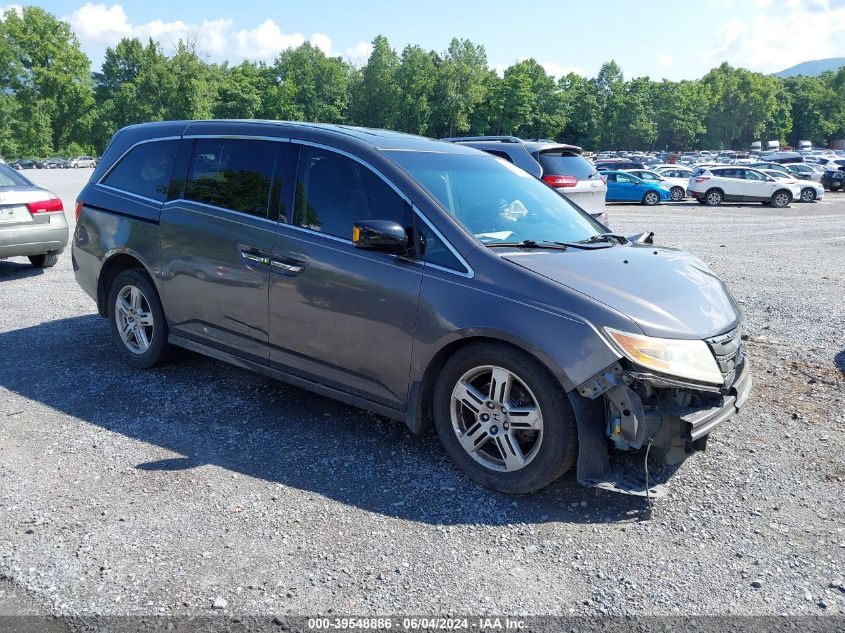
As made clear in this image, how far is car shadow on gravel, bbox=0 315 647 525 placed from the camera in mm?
3707

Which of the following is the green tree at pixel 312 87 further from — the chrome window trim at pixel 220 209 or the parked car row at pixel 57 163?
the chrome window trim at pixel 220 209

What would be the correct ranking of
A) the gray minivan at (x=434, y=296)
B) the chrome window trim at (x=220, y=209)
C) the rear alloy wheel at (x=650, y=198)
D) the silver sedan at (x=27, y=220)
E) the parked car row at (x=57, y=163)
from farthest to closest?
the parked car row at (x=57, y=163)
the rear alloy wheel at (x=650, y=198)
the silver sedan at (x=27, y=220)
the chrome window trim at (x=220, y=209)
the gray minivan at (x=434, y=296)

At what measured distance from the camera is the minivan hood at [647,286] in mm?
3574

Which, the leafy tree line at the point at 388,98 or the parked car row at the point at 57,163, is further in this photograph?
the leafy tree line at the point at 388,98

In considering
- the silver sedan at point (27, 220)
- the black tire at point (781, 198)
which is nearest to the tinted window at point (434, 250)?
the silver sedan at point (27, 220)

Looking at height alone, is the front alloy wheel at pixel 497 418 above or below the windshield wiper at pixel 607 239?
below

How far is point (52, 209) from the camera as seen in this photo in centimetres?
959

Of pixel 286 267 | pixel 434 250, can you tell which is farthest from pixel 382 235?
pixel 286 267

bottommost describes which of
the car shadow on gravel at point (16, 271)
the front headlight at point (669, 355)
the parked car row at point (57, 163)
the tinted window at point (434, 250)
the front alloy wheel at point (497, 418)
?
the parked car row at point (57, 163)

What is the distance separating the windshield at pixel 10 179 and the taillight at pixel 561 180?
23.8ft

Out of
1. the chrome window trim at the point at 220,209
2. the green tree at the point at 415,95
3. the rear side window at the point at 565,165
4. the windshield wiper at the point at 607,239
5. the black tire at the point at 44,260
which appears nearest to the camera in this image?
the windshield wiper at the point at 607,239

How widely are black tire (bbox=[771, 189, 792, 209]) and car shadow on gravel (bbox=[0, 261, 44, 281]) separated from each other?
27043 mm

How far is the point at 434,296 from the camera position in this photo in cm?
388

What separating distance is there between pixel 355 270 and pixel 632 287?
158 centimetres
